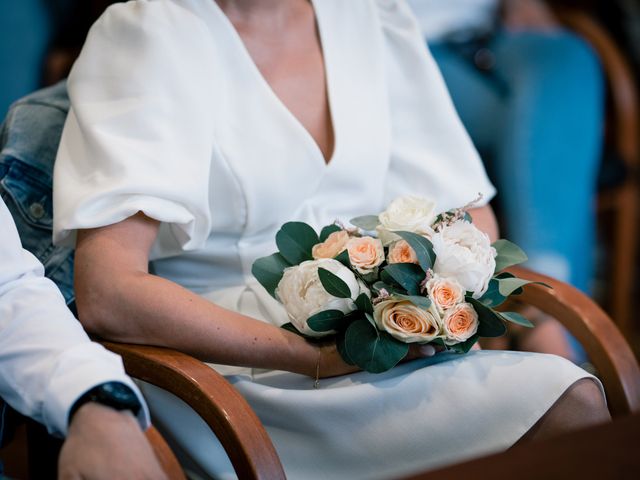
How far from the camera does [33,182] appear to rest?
4.33 ft

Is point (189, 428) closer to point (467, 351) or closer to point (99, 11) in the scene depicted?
point (467, 351)

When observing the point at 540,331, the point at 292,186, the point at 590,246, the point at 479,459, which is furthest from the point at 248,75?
the point at 590,246

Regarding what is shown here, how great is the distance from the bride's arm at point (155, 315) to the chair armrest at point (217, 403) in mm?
34

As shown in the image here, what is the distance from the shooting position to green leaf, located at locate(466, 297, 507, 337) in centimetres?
117

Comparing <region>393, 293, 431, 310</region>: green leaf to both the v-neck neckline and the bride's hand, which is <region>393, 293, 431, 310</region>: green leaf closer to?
the bride's hand

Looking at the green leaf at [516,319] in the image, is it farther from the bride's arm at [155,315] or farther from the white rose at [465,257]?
the bride's arm at [155,315]

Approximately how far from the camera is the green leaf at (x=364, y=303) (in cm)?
117

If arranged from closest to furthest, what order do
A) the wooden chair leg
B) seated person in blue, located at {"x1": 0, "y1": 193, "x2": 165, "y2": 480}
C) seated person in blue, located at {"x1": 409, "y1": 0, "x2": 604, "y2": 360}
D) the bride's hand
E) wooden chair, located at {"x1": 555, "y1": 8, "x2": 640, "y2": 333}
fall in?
seated person in blue, located at {"x1": 0, "y1": 193, "x2": 165, "y2": 480}
the bride's hand
seated person in blue, located at {"x1": 409, "y1": 0, "x2": 604, "y2": 360}
wooden chair, located at {"x1": 555, "y1": 8, "x2": 640, "y2": 333}
the wooden chair leg

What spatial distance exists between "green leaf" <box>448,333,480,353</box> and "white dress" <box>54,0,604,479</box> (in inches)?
2.0

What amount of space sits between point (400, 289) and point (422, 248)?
0.20 ft

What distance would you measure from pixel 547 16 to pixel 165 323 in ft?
6.24

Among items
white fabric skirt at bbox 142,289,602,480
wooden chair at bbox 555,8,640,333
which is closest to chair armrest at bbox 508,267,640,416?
white fabric skirt at bbox 142,289,602,480

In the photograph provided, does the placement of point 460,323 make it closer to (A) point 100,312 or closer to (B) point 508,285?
(B) point 508,285

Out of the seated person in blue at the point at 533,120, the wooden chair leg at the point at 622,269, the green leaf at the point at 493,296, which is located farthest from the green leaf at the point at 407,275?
the wooden chair leg at the point at 622,269
